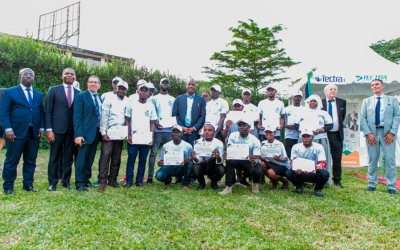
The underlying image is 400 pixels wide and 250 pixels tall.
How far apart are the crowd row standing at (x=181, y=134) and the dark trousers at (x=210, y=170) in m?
0.02

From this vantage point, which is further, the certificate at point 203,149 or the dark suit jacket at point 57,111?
the certificate at point 203,149

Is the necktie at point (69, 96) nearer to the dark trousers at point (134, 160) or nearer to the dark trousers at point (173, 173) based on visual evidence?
the dark trousers at point (134, 160)

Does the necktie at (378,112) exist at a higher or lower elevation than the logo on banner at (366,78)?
lower

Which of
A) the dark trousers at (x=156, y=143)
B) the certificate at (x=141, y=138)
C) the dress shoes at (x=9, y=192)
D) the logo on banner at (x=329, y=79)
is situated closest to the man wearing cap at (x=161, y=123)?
the dark trousers at (x=156, y=143)

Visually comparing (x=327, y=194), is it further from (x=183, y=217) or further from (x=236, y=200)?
(x=183, y=217)

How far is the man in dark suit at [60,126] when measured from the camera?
5.30m

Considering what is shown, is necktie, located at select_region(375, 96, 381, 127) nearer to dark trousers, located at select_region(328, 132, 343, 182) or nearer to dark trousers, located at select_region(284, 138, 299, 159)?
dark trousers, located at select_region(328, 132, 343, 182)

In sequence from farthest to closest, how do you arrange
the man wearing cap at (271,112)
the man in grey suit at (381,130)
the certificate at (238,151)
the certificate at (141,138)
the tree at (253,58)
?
the tree at (253,58)
the man wearing cap at (271,112)
the man in grey suit at (381,130)
the certificate at (141,138)
the certificate at (238,151)

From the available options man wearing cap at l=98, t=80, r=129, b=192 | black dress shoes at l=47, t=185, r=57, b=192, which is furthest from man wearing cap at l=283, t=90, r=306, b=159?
black dress shoes at l=47, t=185, r=57, b=192

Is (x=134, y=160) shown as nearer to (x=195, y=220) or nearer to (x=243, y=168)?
(x=243, y=168)

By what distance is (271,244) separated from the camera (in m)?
3.21

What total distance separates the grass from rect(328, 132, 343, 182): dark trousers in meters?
1.09

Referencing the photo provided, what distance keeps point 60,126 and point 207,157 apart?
2.67 meters

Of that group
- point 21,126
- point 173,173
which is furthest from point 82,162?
point 173,173
